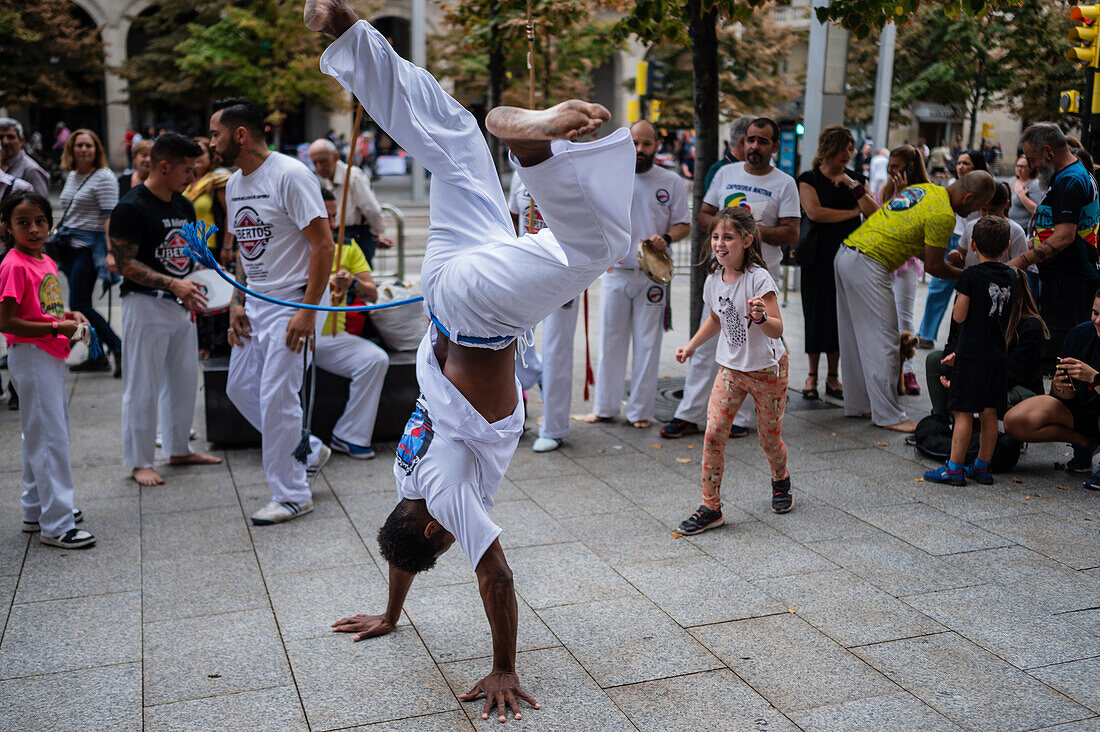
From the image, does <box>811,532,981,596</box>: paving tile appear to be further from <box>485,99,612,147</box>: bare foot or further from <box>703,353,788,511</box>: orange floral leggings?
<box>485,99,612,147</box>: bare foot

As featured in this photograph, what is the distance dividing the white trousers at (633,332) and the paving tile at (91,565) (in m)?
3.31

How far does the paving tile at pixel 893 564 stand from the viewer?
14.8 ft

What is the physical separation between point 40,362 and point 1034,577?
469 cm

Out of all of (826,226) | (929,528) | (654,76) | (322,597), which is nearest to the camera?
(322,597)

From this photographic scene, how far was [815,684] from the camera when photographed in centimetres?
362

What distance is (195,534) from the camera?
207 inches

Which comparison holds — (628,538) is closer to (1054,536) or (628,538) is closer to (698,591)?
(698,591)

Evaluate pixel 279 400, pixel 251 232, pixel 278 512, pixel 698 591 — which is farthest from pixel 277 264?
pixel 698 591

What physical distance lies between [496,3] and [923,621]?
7.89 meters

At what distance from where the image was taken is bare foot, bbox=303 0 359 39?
300 centimetres

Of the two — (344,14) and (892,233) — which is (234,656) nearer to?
(344,14)

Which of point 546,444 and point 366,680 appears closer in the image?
point 366,680

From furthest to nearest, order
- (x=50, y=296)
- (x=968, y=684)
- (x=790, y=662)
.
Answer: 1. (x=50, y=296)
2. (x=790, y=662)
3. (x=968, y=684)

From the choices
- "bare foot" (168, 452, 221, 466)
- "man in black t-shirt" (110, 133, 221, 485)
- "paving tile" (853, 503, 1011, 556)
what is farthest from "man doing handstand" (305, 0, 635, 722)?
"bare foot" (168, 452, 221, 466)
